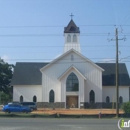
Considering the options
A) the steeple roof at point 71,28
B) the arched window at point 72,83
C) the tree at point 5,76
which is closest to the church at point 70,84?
the arched window at point 72,83

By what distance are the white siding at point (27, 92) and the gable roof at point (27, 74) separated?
0.84 meters

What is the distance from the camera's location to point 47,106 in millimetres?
69688

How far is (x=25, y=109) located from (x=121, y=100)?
27696 mm

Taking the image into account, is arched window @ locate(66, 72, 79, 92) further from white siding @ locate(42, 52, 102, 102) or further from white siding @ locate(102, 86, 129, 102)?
white siding @ locate(102, 86, 129, 102)

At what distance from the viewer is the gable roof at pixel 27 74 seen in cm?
7312

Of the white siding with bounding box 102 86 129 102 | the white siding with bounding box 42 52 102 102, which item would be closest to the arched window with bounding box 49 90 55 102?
the white siding with bounding box 42 52 102 102

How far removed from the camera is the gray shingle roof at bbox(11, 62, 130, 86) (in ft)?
240

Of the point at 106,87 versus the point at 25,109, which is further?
the point at 106,87

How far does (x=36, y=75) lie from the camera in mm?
74875

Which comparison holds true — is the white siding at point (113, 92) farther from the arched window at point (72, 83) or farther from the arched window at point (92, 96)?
the arched window at point (72, 83)
